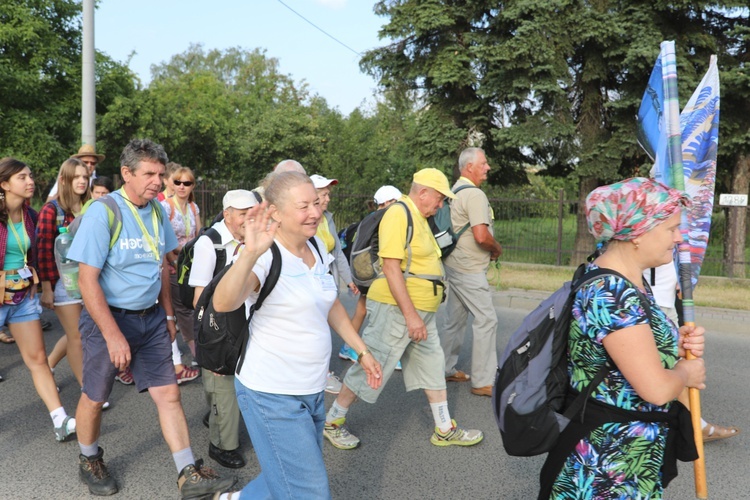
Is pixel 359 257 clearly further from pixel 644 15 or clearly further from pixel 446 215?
pixel 644 15

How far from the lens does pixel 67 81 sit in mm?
23047

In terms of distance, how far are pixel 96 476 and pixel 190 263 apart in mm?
1381

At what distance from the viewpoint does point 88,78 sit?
386 inches

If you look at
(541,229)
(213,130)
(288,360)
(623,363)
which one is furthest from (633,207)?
(213,130)

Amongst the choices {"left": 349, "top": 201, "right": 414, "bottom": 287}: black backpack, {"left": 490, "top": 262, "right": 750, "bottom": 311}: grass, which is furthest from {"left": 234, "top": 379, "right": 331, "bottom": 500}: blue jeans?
{"left": 490, "top": 262, "right": 750, "bottom": 311}: grass

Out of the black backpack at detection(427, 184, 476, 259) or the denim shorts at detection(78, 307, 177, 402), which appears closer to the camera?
the denim shorts at detection(78, 307, 177, 402)

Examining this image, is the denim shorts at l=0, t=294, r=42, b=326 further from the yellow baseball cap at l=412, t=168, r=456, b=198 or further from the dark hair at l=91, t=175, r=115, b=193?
the yellow baseball cap at l=412, t=168, r=456, b=198

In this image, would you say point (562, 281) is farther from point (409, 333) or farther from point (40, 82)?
point (40, 82)

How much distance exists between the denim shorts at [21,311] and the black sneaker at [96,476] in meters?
1.26

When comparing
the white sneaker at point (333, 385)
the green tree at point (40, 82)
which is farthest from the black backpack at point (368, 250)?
the green tree at point (40, 82)

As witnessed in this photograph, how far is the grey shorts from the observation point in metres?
4.30

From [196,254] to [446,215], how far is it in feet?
7.14

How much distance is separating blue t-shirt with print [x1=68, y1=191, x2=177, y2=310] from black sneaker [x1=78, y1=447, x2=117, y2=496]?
0.88m

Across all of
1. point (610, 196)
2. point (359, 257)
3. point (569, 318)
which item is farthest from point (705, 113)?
point (359, 257)
